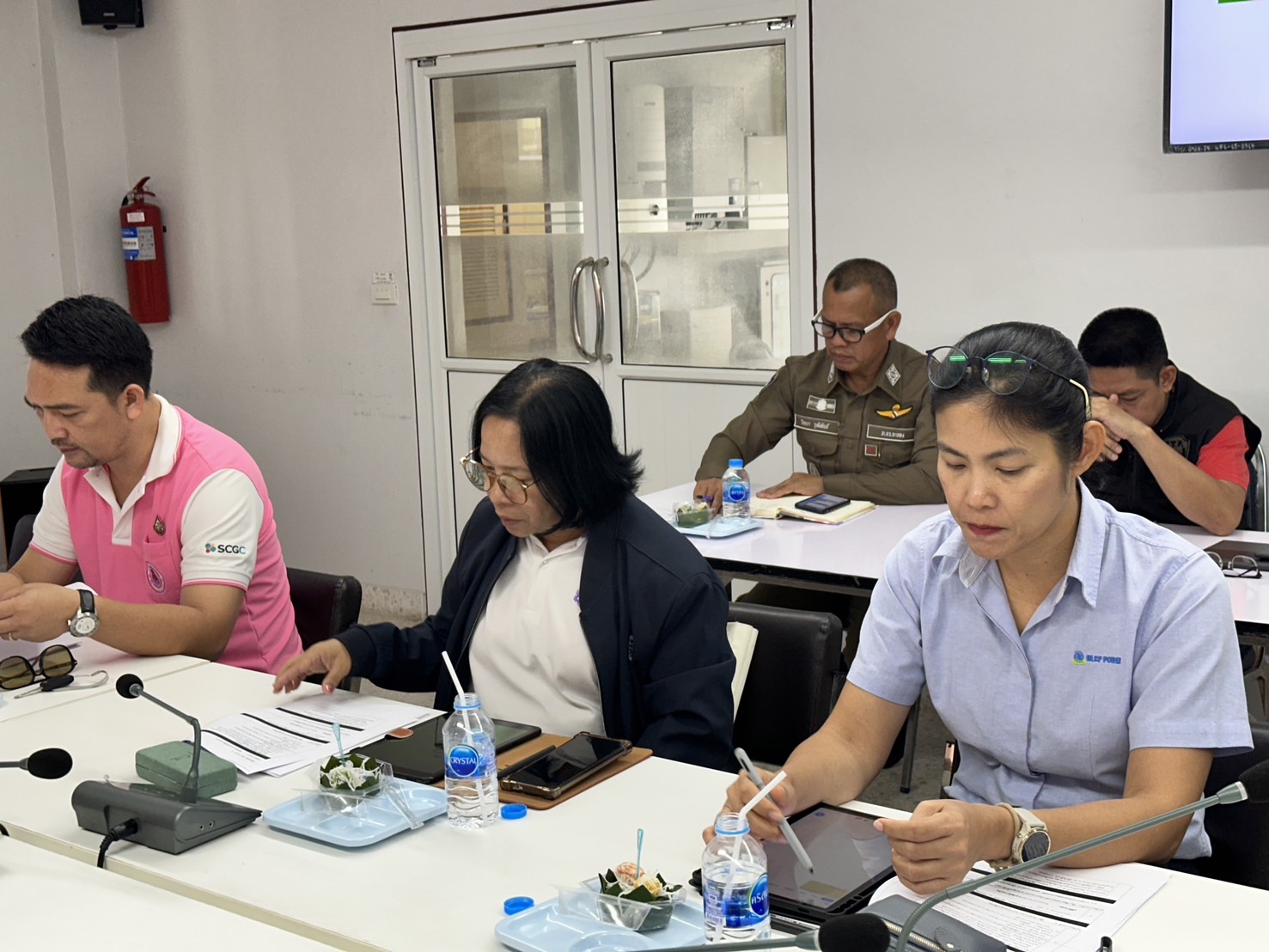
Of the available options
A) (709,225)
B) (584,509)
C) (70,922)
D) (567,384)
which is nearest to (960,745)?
(584,509)

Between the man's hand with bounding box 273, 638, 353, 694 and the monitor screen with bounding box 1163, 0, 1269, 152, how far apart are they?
111 inches

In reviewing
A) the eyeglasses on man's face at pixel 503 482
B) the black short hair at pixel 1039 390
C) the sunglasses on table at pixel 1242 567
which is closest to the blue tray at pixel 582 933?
the black short hair at pixel 1039 390

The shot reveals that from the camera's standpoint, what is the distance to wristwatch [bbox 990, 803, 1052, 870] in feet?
5.07

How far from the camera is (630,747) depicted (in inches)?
79.2

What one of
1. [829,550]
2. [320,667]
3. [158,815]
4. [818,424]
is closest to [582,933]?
[158,815]

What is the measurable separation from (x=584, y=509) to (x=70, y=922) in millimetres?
1027

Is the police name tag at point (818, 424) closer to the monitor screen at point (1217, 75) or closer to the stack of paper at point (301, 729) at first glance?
the monitor screen at point (1217, 75)

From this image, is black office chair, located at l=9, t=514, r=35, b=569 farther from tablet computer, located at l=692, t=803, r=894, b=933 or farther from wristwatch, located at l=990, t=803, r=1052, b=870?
wristwatch, located at l=990, t=803, r=1052, b=870

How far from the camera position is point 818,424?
4094 millimetres

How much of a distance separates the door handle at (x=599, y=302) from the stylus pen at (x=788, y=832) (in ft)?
11.5

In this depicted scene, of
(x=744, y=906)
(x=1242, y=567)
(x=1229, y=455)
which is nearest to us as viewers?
(x=744, y=906)

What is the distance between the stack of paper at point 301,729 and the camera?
2.04 m

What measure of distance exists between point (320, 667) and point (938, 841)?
3.98 feet

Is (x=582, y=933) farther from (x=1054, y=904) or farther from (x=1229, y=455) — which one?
(x=1229, y=455)
